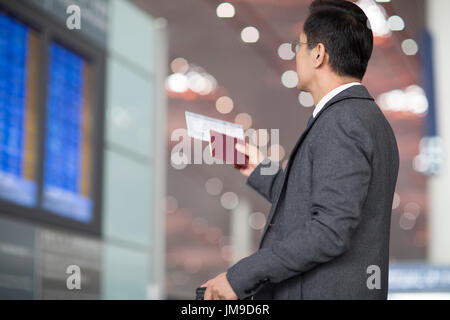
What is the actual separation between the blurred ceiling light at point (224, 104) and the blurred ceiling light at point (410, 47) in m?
3.87

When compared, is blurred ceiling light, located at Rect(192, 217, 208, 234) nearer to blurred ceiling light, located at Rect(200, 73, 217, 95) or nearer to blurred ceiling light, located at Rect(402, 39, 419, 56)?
blurred ceiling light, located at Rect(200, 73, 217, 95)

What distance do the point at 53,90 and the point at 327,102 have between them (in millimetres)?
4023

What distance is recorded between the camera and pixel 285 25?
9.05 m

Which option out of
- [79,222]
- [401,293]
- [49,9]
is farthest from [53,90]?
[401,293]

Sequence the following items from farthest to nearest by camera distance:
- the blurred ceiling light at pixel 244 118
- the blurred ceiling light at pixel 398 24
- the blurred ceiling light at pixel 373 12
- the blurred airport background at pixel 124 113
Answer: the blurred ceiling light at pixel 244 118
the blurred ceiling light at pixel 398 24
the blurred airport background at pixel 124 113
the blurred ceiling light at pixel 373 12

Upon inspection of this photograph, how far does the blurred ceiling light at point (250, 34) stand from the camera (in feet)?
31.3

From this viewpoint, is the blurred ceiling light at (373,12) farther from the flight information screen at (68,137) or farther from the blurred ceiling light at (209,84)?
the blurred ceiling light at (209,84)

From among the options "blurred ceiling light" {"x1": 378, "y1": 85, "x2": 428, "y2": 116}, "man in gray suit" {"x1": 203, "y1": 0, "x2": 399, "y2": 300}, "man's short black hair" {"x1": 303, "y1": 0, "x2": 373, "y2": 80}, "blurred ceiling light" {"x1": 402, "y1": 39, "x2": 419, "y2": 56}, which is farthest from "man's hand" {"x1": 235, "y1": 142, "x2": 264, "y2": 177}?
"blurred ceiling light" {"x1": 378, "y1": 85, "x2": 428, "y2": 116}

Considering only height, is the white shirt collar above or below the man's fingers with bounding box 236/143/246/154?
above

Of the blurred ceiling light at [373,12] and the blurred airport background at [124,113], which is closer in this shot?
the blurred ceiling light at [373,12]

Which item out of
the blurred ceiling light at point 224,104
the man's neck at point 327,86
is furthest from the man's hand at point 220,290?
the blurred ceiling light at point 224,104

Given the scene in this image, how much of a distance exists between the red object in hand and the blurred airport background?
12 centimetres

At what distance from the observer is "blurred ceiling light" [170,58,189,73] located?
438 inches

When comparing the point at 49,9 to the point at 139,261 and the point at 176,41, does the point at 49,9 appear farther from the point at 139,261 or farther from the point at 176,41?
the point at 176,41
